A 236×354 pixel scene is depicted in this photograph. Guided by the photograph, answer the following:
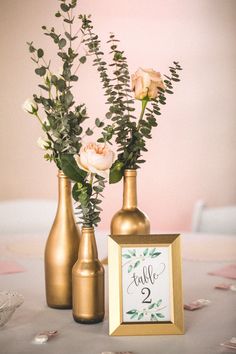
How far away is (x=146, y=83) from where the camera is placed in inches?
41.6

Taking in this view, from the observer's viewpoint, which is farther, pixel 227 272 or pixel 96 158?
pixel 227 272

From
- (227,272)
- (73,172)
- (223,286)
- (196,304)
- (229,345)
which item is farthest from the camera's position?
(227,272)

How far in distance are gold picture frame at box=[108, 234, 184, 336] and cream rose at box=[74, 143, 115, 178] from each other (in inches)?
4.8

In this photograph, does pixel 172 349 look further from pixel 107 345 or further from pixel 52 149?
pixel 52 149

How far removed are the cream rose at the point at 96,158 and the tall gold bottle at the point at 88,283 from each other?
0.11 metres

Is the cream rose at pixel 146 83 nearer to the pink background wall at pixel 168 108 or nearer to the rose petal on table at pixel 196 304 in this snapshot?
the rose petal on table at pixel 196 304

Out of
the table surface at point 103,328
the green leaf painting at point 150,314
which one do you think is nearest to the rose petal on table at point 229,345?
the table surface at point 103,328

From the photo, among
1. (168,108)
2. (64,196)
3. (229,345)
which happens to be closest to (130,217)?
(64,196)

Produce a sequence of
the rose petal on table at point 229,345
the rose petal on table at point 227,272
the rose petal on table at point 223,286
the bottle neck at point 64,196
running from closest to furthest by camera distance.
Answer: the rose petal on table at point 229,345 → the bottle neck at point 64,196 → the rose petal on table at point 223,286 → the rose petal on table at point 227,272

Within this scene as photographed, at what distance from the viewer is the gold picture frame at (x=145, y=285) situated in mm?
921

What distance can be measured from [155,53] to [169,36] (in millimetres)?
140

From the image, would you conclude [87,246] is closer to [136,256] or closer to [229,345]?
[136,256]

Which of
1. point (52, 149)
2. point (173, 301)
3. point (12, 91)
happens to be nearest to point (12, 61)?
point (12, 91)

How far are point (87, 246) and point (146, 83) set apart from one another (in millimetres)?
346
